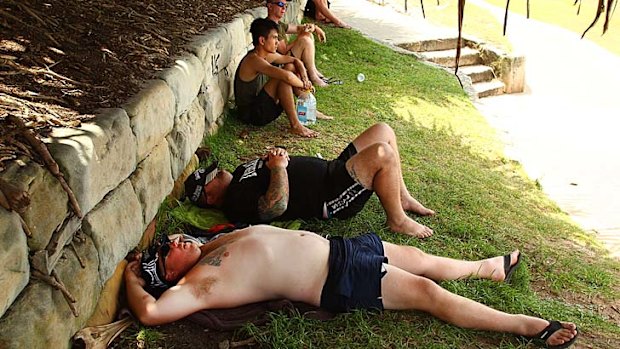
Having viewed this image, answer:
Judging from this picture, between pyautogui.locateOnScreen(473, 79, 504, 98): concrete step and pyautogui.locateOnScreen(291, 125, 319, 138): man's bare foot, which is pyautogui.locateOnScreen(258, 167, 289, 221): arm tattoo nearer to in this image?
pyautogui.locateOnScreen(291, 125, 319, 138): man's bare foot

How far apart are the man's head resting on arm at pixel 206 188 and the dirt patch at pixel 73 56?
635 mm

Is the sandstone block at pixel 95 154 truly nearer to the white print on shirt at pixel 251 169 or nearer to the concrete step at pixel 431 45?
the white print on shirt at pixel 251 169

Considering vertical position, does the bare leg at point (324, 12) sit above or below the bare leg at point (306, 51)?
below

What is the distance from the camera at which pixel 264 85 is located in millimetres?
5395

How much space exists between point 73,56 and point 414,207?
222 centimetres

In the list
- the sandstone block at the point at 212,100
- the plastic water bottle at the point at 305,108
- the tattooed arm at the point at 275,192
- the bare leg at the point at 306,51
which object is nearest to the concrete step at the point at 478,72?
the bare leg at the point at 306,51

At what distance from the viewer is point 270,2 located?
6441mm

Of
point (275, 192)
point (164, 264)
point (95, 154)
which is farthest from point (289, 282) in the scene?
point (95, 154)

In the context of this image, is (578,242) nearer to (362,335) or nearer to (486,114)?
(362,335)

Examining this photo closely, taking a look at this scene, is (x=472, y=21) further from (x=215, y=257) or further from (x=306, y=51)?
(x=215, y=257)

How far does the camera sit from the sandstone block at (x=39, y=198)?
193cm

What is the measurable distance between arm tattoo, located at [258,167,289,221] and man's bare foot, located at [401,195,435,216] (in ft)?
3.16

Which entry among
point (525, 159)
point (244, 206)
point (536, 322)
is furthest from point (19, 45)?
point (525, 159)

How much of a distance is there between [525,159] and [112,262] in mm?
5359
